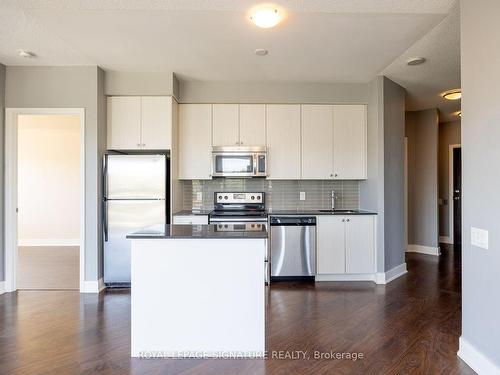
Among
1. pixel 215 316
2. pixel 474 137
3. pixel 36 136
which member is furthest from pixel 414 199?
pixel 36 136

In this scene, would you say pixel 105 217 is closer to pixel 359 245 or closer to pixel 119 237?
pixel 119 237

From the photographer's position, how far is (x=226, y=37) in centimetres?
283

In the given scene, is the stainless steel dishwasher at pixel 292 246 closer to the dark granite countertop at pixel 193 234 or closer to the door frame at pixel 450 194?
the dark granite countertop at pixel 193 234

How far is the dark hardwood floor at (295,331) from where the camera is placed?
6.60 ft

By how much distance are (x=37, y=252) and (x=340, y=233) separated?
5.44m

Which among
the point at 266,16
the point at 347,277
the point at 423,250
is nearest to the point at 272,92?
the point at 266,16

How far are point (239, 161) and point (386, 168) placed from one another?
1.90 m

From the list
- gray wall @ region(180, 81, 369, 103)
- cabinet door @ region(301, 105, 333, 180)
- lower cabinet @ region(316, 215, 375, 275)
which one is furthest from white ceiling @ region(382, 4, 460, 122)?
lower cabinet @ region(316, 215, 375, 275)

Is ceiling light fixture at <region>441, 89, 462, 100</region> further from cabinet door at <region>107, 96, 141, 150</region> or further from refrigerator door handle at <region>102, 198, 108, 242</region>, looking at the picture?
refrigerator door handle at <region>102, 198, 108, 242</region>

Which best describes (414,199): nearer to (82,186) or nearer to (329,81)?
(329,81)

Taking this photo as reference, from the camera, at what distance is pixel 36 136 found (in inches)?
252

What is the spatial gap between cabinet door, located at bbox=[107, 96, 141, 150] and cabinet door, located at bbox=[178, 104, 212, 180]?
0.58 meters

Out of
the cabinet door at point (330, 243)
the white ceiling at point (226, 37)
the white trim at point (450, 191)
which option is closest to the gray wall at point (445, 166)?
the white trim at point (450, 191)

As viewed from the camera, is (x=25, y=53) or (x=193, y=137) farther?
(x=193, y=137)
